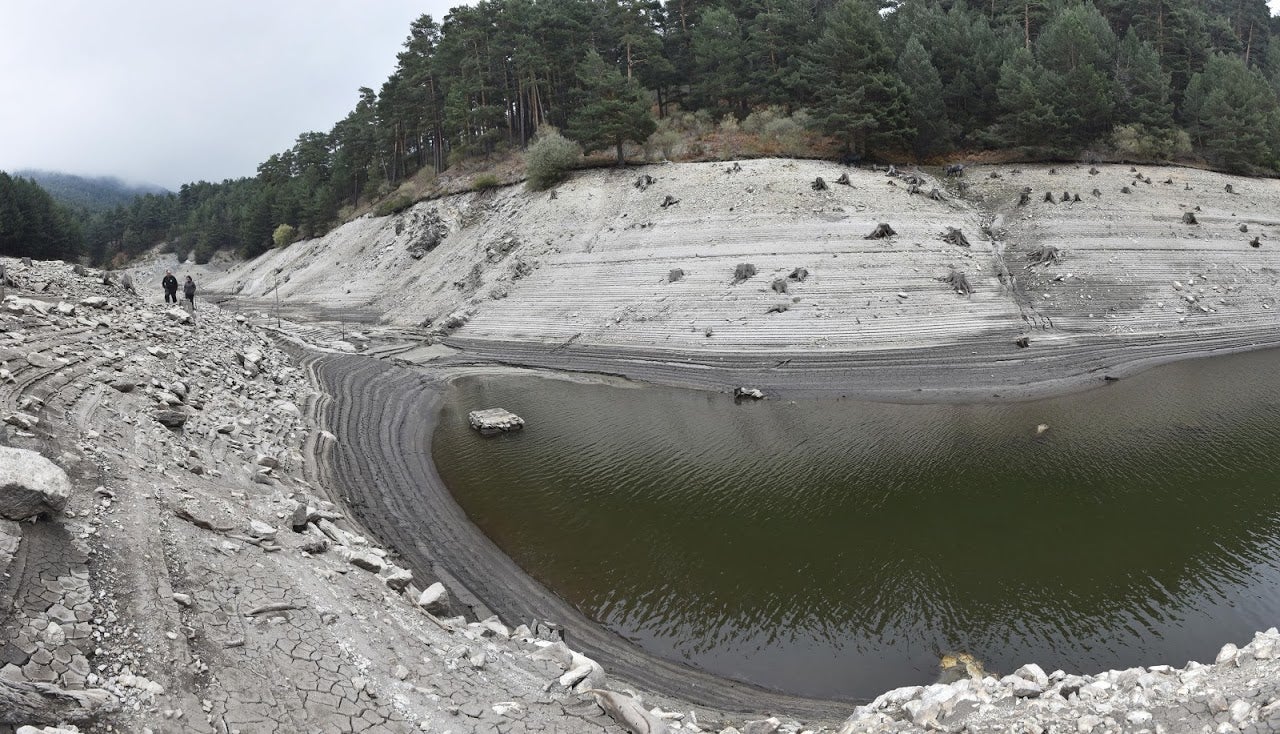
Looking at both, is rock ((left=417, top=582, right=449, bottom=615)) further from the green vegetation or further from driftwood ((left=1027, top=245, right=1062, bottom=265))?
the green vegetation

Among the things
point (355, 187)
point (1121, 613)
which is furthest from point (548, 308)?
point (355, 187)

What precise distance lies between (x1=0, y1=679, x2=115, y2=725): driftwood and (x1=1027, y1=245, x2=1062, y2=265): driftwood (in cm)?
3818

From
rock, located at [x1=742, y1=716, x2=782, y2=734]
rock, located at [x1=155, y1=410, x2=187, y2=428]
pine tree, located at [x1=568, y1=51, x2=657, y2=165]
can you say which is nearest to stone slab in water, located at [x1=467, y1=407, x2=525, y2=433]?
rock, located at [x1=155, y1=410, x2=187, y2=428]

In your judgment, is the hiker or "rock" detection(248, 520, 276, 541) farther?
the hiker

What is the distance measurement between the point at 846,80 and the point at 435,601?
43.0 metres

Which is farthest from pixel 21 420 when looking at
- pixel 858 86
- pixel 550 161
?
pixel 858 86

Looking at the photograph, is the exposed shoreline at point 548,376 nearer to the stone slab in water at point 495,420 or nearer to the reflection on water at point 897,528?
the reflection on water at point 897,528

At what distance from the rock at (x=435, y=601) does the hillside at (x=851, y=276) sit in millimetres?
18444

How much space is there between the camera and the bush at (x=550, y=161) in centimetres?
4428

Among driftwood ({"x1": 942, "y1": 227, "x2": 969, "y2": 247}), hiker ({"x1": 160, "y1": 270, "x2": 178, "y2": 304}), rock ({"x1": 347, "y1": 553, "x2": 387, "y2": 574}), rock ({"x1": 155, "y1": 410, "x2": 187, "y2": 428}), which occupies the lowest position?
rock ({"x1": 347, "y1": 553, "x2": 387, "y2": 574})

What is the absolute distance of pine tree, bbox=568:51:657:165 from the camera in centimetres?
4294

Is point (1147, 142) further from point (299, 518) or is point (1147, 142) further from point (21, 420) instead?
point (21, 420)

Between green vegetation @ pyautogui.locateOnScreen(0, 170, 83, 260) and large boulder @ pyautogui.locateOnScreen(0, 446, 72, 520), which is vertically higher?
green vegetation @ pyautogui.locateOnScreen(0, 170, 83, 260)

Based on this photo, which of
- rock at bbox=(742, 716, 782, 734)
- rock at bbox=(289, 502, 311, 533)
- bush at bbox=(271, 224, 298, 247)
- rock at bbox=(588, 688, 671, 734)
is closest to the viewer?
rock at bbox=(588, 688, 671, 734)
